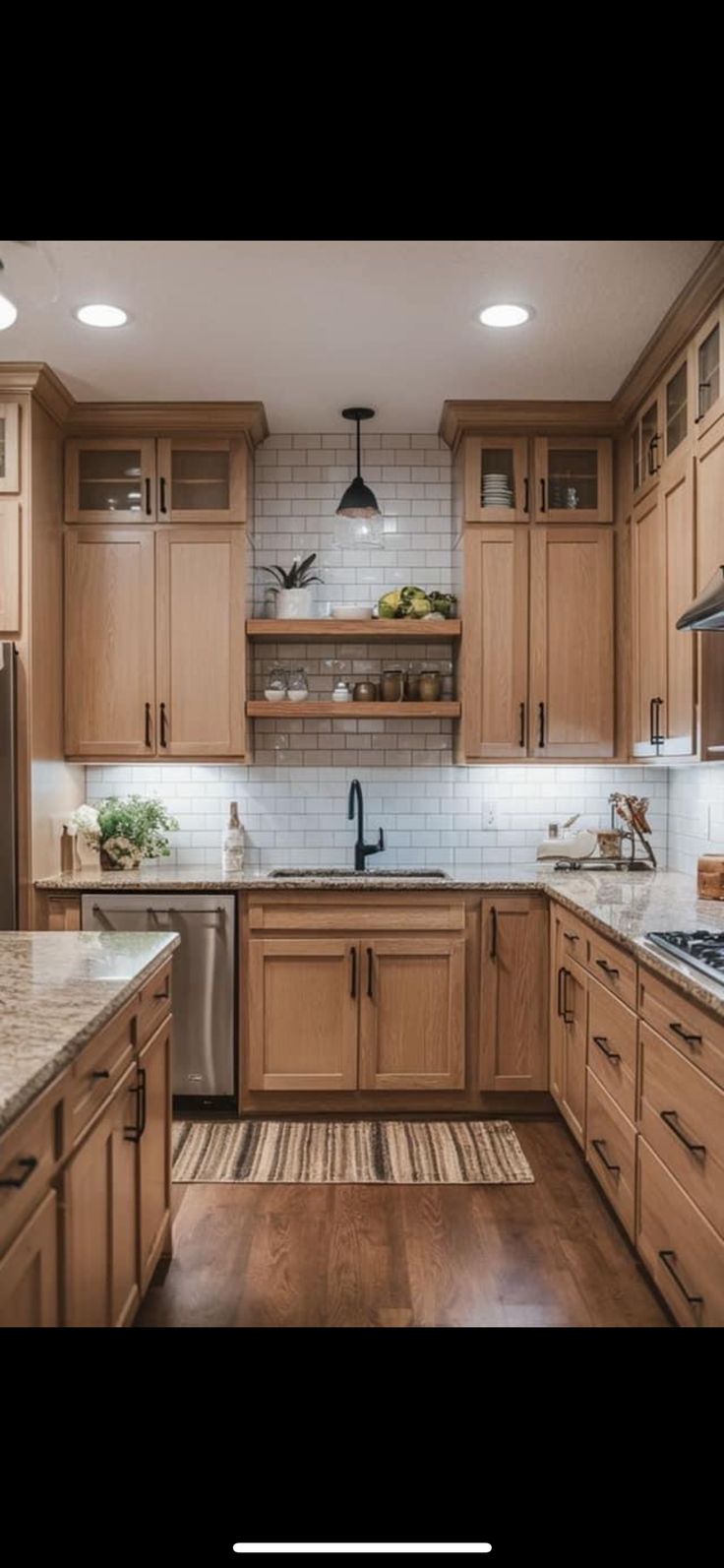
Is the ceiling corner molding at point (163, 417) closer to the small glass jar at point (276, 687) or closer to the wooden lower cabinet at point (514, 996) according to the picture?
the small glass jar at point (276, 687)

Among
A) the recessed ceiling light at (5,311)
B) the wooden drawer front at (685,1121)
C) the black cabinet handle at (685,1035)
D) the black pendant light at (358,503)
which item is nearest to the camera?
→ the recessed ceiling light at (5,311)

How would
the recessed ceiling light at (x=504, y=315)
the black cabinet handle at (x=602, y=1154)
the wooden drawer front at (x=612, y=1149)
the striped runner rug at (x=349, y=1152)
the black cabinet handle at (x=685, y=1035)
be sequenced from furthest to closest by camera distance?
1. the striped runner rug at (x=349, y=1152)
2. the recessed ceiling light at (x=504, y=315)
3. the black cabinet handle at (x=602, y=1154)
4. the wooden drawer front at (x=612, y=1149)
5. the black cabinet handle at (x=685, y=1035)

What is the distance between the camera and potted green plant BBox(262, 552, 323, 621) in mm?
4426

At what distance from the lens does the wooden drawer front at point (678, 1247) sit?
206 centimetres

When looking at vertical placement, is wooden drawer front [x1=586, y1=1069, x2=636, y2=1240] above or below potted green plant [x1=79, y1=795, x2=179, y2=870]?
below

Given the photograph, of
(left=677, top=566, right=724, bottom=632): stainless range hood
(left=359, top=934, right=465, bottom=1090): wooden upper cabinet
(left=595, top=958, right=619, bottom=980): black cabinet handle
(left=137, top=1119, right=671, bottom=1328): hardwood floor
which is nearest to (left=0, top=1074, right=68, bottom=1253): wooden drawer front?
(left=137, top=1119, right=671, bottom=1328): hardwood floor

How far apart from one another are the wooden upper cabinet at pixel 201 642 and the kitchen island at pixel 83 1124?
5.22ft

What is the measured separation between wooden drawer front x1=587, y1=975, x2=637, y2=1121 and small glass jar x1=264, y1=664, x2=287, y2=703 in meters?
1.80

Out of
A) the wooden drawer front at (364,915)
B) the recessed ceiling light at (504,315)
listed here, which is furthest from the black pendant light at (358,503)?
the wooden drawer front at (364,915)

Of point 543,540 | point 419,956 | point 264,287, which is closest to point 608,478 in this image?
point 543,540

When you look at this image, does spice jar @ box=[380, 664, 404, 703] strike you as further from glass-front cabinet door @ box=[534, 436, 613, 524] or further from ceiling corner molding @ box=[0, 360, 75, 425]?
ceiling corner molding @ box=[0, 360, 75, 425]

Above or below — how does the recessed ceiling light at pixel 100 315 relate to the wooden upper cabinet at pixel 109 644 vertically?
above
